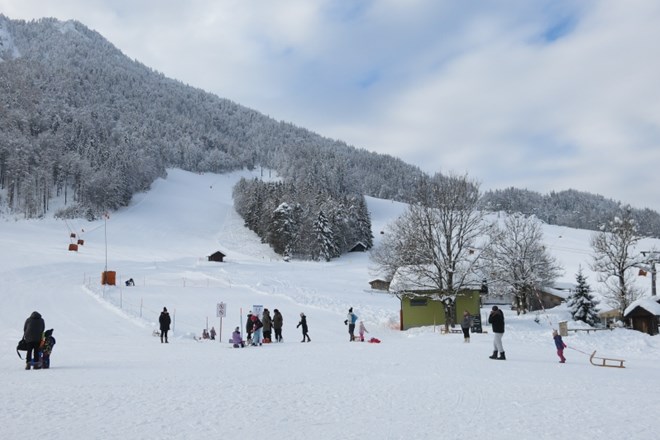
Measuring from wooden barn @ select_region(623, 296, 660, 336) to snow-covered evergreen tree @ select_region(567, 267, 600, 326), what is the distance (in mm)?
3238

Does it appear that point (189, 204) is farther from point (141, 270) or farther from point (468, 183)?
point (468, 183)

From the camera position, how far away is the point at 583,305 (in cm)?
4362

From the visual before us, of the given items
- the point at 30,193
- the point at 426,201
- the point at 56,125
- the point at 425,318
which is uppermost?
the point at 56,125

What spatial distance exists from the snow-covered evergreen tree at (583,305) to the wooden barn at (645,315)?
10.6 ft

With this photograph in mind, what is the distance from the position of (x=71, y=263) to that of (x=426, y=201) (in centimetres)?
4442

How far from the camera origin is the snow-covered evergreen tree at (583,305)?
1708 inches

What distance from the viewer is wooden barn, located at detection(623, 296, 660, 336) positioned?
3803 cm

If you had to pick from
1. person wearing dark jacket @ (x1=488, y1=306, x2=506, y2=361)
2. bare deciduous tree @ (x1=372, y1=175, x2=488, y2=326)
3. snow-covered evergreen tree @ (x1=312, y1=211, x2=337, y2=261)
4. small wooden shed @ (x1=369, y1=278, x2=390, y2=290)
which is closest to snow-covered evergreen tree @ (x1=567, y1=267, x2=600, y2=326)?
bare deciduous tree @ (x1=372, y1=175, x2=488, y2=326)

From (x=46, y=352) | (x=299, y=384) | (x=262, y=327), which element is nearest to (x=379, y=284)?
(x=262, y=327)

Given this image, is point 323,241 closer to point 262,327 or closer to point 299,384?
point 262,327

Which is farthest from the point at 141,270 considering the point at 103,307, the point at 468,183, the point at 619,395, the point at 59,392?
the point at 619,395

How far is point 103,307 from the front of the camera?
3562 centimetres

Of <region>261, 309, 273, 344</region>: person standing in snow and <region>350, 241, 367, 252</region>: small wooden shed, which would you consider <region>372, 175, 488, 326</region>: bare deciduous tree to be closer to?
<region>261, 309, 273, 344</region>: person standing in snow

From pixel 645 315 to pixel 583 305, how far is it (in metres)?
5.35
